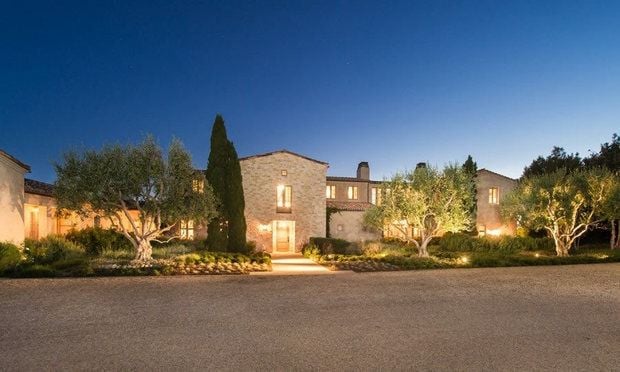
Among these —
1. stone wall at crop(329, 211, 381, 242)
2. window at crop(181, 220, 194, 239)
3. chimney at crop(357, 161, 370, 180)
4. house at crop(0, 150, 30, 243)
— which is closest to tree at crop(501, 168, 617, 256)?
stone wall at crop(329, 211, 381, 242)

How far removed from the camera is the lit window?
16.7m

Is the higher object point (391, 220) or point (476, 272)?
point (391, 220)

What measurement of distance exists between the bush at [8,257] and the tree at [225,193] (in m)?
8.69

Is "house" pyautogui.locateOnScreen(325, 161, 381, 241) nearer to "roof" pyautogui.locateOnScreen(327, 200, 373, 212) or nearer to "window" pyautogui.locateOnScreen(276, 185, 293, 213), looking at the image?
"roof" pyautogui.locateOnScreen(327, 200, 373, 212)

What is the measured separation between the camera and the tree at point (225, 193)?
2064cm

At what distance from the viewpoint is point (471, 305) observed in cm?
930

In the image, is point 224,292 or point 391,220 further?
point 391,220

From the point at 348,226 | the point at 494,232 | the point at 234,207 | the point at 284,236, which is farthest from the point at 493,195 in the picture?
the point at 234,207

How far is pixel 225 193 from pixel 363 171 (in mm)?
17656

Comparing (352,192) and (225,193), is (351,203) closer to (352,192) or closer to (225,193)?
(352,192)

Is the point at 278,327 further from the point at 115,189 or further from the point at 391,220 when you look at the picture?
the point at 391,220

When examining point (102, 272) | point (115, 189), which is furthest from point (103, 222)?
point (102, 272)

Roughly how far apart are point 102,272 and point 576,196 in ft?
75.5

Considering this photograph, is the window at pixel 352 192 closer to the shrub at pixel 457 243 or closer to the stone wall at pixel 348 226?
the stone wall at pixel 348 226
